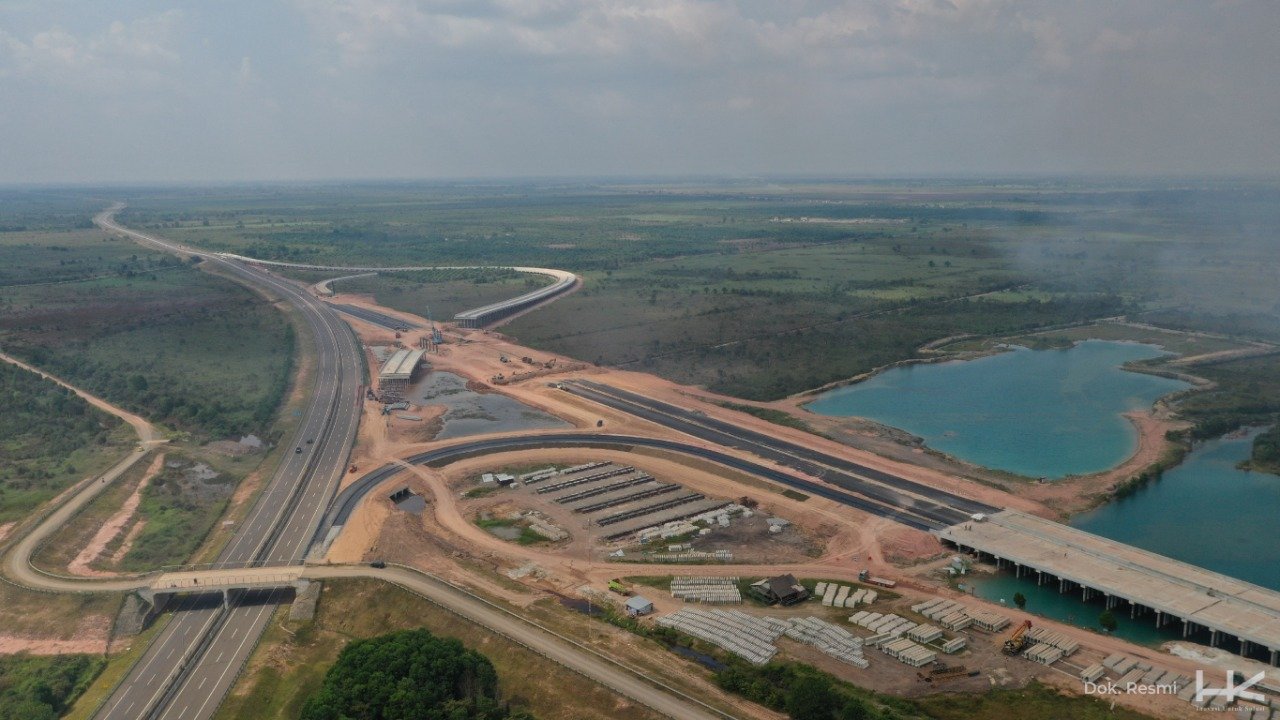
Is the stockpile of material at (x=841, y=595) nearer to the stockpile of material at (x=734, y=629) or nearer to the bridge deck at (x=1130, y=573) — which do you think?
the stockpile of material at (x=734, y=629)

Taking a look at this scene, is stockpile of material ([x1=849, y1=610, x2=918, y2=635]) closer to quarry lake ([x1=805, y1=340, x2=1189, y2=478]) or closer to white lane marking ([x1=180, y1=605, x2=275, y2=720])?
quarry lake ([x1=805, y1=340, x2=1189, y2=478])

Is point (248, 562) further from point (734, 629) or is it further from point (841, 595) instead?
point (841, 595)

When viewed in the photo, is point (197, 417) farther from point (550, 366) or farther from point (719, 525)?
point (719, 525)

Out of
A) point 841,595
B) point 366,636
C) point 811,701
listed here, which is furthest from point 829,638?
point 366,636

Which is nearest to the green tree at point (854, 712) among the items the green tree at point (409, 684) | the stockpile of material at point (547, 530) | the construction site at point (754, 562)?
the construction site at point (754, 562)

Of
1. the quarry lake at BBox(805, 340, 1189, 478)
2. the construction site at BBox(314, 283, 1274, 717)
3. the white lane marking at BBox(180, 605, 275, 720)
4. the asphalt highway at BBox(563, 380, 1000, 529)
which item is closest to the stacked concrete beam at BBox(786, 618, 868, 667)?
the construction site at BBox(314, 283, 1274, 717)
